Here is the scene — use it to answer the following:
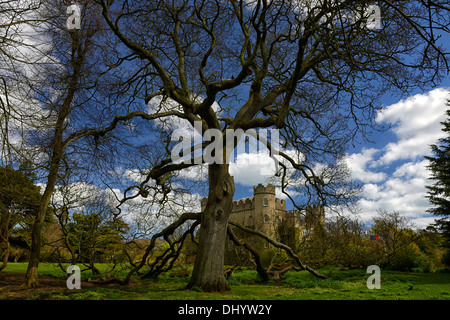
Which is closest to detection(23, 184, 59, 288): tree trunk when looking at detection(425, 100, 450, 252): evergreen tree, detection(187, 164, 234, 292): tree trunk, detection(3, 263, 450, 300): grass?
detection(3, 263, 450, 300): grass

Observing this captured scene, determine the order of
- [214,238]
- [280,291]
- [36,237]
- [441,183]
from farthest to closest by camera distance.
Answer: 1. [441,183]
2. [36,237]
3. [280,291]
4. [214,238]

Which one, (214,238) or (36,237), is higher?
(214,238)

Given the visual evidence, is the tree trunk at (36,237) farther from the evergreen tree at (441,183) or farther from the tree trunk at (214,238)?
the evergreen tree at (441,183)

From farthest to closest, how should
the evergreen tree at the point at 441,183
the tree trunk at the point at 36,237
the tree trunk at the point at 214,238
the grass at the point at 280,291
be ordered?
the evergreen tree at the point at 441,183 → the tree trunk at the point at 36,237 → the tree trunk at the point at 214,238 → the grass at the point at 280,291

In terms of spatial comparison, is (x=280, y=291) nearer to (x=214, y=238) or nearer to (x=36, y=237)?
(x=214, y=238)

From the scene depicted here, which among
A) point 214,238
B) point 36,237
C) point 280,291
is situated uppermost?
point 214,238

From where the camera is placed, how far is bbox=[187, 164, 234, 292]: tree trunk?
7945 mm

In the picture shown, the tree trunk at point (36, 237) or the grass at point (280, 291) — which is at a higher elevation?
the tree trunk at point (36, 237)

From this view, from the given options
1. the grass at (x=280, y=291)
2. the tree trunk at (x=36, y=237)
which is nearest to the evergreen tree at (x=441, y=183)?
the grass at (x=280, y=291)

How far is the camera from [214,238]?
27.2 feet

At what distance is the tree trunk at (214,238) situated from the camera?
313 inches

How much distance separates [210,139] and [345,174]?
16.1ft

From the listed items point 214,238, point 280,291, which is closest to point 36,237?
point 214,238
